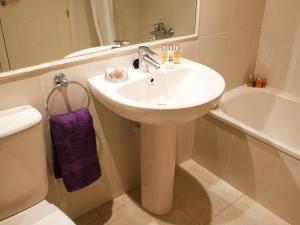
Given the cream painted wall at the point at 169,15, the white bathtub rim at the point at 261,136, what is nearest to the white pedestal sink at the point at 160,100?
the cream painted wall at the point at 169,15

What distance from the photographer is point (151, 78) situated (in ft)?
4.49

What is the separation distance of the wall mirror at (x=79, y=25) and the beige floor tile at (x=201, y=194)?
94 cm

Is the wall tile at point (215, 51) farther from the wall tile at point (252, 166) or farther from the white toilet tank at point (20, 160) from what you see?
the white toilet tank at point (20, 160)

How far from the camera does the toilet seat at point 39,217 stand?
110 centimetres

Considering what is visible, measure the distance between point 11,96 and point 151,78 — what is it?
0.60 m

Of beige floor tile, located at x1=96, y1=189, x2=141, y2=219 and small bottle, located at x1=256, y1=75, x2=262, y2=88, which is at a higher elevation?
small bottle, located at x1=256, y1=75, x2=262, y2=88

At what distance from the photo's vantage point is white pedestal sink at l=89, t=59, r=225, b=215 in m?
1.18

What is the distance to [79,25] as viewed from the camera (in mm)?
1332

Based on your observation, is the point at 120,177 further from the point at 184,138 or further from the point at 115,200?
the point at 184,138

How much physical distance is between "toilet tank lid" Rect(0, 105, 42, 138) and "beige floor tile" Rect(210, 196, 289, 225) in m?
1.12

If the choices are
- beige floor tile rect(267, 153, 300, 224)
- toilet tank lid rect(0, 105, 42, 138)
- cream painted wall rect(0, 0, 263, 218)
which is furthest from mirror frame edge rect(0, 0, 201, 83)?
beige floor tile rect(267, 153, 300, 224)

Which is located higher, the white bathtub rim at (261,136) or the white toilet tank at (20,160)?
the white toilet tank at (20,160)

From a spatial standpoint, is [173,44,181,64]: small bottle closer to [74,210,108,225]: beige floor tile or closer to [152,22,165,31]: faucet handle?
[152,22,165,31]: faucet handle

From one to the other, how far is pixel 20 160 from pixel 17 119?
152mm
